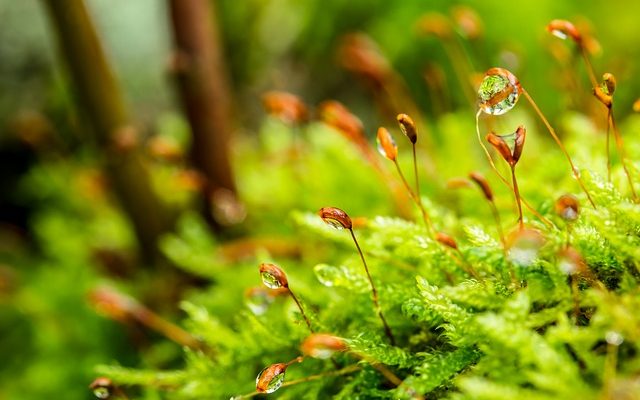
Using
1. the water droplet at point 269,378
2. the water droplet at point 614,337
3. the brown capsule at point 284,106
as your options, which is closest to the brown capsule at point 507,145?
the water droplet at point 614,337

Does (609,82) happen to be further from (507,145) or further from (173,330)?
(173,330)

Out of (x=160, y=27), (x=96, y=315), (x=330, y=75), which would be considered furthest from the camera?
(x=330, y=75)

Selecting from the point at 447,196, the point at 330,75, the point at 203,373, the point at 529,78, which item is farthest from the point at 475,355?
the point at 330,75

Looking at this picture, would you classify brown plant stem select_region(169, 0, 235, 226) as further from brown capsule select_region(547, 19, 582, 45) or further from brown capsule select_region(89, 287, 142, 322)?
brown capsule select_region(547, 19, 582, 45)

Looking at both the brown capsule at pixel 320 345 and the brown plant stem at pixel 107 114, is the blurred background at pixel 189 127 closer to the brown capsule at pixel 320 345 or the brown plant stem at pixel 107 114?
the brown plant stem at pixel 107 114

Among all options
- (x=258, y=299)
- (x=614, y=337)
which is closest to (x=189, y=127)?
(x=258, y=299)

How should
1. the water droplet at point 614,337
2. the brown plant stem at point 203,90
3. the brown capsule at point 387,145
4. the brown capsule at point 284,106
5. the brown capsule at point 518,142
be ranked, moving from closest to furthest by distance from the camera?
1. the water droplet at point 614,337
2. the brown capsule at point 518,142
3. the brown capsule at point 387,145
4. the brown capsule at point 284,106
5. the brown plant stem at point 203,90

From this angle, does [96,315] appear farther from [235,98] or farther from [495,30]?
[495,30]
